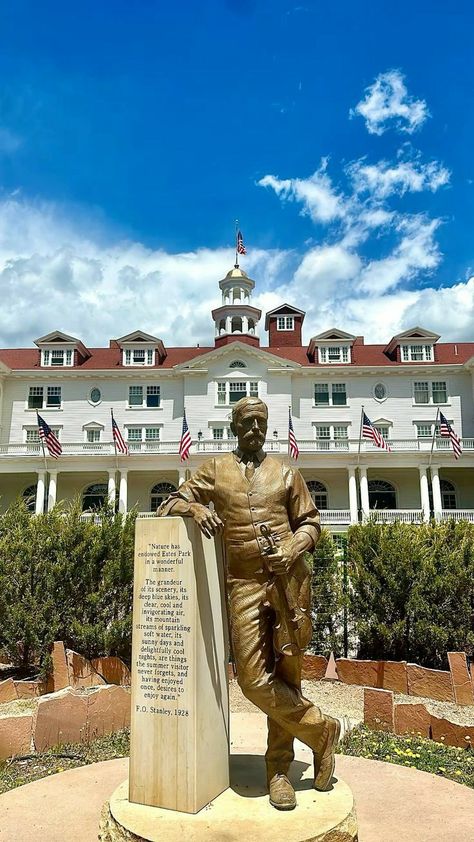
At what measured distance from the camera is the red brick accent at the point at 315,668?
1262cm

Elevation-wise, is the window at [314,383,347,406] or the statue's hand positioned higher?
the window at [314,383,347,406]

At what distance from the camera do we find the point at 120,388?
4047 centimetres

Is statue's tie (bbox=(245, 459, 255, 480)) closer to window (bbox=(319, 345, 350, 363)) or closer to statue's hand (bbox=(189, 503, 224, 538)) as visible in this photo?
statue's hand (bbox=(189, 503, 224, 538))

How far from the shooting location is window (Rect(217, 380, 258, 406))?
39.5 meters

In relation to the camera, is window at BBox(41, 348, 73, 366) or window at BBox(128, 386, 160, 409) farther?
window at BBox(41, 348, 73, 366)

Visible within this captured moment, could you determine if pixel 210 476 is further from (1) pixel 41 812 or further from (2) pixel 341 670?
(2) pixel 341 670

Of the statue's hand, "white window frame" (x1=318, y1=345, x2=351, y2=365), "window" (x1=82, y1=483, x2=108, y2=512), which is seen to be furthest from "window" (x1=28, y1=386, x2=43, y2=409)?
the statue's hand

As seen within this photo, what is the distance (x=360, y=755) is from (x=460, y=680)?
14.8 feet

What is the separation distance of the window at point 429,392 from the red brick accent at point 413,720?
3345cm

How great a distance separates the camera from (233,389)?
3978cm

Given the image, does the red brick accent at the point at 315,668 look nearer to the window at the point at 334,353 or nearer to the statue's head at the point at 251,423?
the statue's head at the point at 251,423

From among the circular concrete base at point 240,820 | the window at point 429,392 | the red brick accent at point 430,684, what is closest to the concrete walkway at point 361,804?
the circular concrete base at point 240,820

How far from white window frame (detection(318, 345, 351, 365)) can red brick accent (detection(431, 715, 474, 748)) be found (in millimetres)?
34037

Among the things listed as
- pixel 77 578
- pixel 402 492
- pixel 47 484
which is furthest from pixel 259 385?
pixel 77 578
